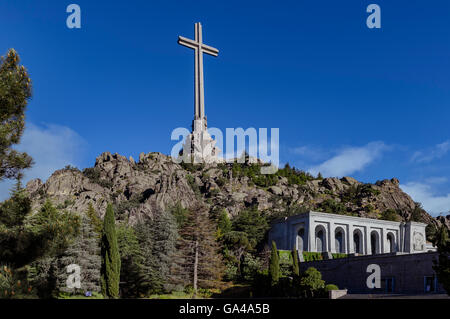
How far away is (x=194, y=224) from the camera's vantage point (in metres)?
32.6

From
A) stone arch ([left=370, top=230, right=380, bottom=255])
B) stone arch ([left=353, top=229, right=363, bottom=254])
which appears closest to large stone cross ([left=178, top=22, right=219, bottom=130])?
stone arch ([left=353, top=229, right=363, bottom=254])

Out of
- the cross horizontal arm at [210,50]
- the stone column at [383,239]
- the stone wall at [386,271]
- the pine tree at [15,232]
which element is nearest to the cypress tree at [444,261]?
the stone wall at [386,271]

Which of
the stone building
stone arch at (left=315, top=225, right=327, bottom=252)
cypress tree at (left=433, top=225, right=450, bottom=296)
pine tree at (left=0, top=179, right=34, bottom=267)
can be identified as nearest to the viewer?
pine tree at (left=0, top=179, right=34, bottom=267)

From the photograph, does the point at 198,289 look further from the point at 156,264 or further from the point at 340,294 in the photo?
the point at 340,294

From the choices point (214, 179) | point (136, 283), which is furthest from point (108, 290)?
point (214, 179)

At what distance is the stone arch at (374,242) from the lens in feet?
164

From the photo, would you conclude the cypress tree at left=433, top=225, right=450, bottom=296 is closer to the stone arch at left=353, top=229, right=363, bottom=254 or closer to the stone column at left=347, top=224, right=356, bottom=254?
the stone column at left=347, top=224, right=356, bottom=254

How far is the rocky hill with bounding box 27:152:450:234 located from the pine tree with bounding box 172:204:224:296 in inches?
725

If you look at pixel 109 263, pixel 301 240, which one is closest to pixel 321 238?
pixel 301 240

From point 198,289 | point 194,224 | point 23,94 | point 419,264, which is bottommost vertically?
point 198,289

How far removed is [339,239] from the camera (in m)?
48.9

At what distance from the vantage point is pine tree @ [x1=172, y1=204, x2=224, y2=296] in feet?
104

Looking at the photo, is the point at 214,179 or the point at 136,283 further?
the point at 214,179
